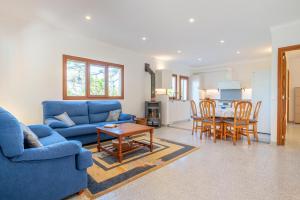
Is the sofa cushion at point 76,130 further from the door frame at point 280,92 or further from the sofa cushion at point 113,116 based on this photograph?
the door frame at point 280,92

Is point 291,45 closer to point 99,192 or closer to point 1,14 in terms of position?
point 99,192

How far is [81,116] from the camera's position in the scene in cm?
405

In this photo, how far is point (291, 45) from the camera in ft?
11.7

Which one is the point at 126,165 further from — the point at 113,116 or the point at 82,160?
the point at 113,116

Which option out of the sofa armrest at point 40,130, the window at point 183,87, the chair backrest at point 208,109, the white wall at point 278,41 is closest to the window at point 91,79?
the sofa armrest at point 40,130

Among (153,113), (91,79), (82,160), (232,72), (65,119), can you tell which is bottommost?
(82,160)

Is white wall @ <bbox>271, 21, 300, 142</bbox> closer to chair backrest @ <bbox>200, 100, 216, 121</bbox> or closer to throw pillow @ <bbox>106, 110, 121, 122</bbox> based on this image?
chair backrest @ <bbox>200, 100, 216, 121</bbox>

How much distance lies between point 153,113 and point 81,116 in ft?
8.97

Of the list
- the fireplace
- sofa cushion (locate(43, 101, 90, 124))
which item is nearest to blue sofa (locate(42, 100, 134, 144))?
sofa cushion (locate(43, 101, 90, 124))

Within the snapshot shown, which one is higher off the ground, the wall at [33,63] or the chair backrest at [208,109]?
the wall at [33,63]

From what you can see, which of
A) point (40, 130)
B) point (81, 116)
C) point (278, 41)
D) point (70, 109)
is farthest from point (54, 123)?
point (278, 41)

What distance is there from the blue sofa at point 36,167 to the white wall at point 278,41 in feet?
14.0

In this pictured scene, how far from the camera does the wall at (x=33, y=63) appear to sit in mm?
3275

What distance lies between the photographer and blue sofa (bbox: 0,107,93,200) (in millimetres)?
1377
